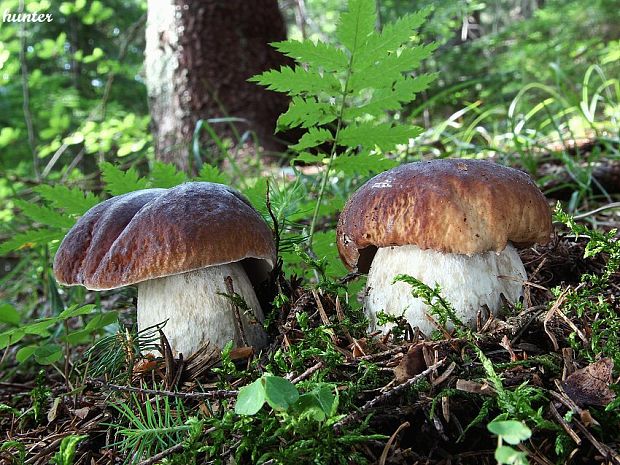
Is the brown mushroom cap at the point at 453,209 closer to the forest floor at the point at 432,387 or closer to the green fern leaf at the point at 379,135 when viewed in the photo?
the forest floor at the point at 432,387

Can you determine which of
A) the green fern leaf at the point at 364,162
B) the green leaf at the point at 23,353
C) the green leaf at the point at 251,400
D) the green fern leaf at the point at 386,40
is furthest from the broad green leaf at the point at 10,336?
the green fern leaf at the point at 386,40

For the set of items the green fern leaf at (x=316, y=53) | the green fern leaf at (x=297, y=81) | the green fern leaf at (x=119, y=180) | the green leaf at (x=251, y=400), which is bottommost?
the green leaf at (x=251, y=400)

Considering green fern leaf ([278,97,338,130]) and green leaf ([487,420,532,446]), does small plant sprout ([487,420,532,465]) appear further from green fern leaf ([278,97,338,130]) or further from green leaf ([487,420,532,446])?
green fern leaf ([278,97,338,130])

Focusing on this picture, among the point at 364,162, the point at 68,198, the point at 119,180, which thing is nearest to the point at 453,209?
the point at 364,162

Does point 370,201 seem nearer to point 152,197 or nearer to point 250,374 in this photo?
point 250,374

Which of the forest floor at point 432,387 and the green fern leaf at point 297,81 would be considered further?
the green fern leaf at point 297,81

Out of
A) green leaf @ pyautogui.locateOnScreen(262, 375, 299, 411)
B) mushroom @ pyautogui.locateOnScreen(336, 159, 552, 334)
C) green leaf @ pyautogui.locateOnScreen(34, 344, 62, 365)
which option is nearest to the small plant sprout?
green leaf @ pyautogui.locateOnScreen(262, 375, 299, 411)
